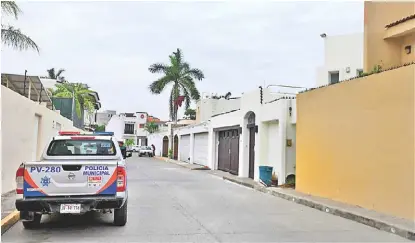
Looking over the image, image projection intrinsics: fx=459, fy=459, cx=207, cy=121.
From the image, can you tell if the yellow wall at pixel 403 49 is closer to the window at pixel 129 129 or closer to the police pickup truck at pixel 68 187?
the police pickup truck at pixel 68 187

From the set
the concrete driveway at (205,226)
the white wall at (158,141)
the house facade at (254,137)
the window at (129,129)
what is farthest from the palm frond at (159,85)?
the window at (129,129)

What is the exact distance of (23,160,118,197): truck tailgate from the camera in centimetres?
794

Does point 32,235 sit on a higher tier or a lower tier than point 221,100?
lower

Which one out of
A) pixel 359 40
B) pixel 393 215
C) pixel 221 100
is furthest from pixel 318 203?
pixel 221 100

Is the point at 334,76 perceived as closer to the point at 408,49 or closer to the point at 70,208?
the point at 408,49

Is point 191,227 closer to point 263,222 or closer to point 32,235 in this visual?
point 263,222

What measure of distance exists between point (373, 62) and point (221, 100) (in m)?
31.3

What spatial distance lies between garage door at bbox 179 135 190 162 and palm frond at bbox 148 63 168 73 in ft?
23.6

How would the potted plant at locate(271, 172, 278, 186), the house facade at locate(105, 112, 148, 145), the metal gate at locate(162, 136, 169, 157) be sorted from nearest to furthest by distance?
the potted plant at locate(271, 172, 278, 186)
the metal gate at locate(162, 136, 169, 157)
the house facade at locate(105, 112, 148, 145)

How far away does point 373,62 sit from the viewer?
1492 cm

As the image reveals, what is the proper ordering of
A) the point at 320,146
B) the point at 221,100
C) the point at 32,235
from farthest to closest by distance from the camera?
the point at 221,100
the point at 320,146
the point at 32,235

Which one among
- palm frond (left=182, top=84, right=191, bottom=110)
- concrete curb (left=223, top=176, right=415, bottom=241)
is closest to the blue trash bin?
concrete curb (left=223, top=176, right=415, bottom=241)

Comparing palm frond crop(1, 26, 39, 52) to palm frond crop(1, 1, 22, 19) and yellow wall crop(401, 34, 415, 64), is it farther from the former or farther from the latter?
yellow wall crop(401, 34, 415, 64)

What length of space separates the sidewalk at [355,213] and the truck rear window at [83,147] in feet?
18.2
